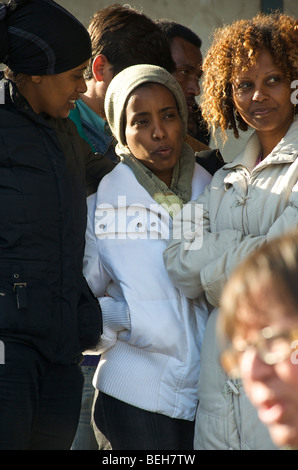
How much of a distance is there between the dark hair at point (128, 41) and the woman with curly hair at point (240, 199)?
0.62 m

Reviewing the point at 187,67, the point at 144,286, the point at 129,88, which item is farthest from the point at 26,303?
the point at 187,67

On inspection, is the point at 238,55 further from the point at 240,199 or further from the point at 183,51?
the point at 183,51

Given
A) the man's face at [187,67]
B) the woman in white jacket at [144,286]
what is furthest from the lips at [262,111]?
the man's face at [187,67]

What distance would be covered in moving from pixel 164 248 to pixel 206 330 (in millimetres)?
359

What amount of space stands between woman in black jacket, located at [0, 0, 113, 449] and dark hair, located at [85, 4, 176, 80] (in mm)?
925

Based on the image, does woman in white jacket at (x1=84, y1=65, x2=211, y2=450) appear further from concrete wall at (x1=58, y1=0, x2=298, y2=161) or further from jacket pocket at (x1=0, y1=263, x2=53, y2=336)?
concrete wall at (x1=58, y1=0, x2=298, y2=161)

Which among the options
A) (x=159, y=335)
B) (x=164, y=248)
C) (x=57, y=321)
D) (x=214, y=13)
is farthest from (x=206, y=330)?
(x=214, y=13)

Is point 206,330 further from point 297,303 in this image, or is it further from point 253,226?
point 297,303

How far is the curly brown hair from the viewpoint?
268 centimetres

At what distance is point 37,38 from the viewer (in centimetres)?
246

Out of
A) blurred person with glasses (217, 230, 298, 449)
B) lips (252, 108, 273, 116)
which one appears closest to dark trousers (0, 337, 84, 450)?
lips (252, 108, 273, 116)

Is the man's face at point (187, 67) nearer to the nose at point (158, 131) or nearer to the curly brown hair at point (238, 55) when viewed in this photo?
the curly brown hair at point (238, 55)

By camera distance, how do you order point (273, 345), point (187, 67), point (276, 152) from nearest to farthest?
point (273, 345), point (276, 152), point (187, 67)

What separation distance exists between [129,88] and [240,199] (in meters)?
0.68
